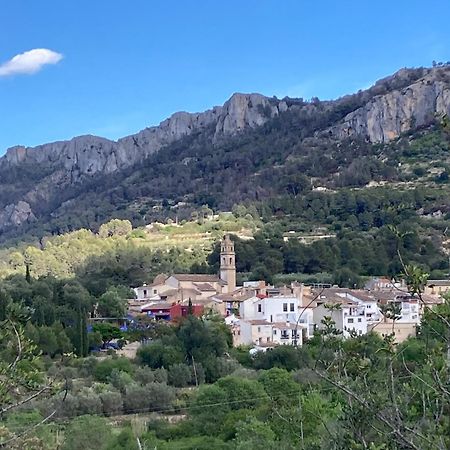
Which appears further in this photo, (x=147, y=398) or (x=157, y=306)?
(x=157, y=306)

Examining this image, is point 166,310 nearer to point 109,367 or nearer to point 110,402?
point 109,367

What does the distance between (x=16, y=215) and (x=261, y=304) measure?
68.1 metres

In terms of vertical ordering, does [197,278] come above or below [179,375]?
above

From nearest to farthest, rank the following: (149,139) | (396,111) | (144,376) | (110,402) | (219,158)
A: (110,402)
(144,376)
(396,111)
(219,158)
(149,139)

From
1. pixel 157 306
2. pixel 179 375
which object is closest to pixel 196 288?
pixel 157 306

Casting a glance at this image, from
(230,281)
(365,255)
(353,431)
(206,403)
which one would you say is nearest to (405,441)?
(353,431)

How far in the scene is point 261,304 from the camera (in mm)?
28156

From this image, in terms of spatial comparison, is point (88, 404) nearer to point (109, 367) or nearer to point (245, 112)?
point (109, 367)

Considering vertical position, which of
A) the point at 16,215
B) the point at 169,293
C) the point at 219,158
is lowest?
the point at 169,293

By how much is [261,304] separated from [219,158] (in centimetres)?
5259

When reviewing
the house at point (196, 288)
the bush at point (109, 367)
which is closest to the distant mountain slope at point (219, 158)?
the house at point (196, 288)

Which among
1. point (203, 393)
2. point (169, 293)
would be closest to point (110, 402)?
point (203, 393)

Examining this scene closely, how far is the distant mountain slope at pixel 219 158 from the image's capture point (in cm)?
6506

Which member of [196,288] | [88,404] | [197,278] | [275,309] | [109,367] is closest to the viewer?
[88,404]
